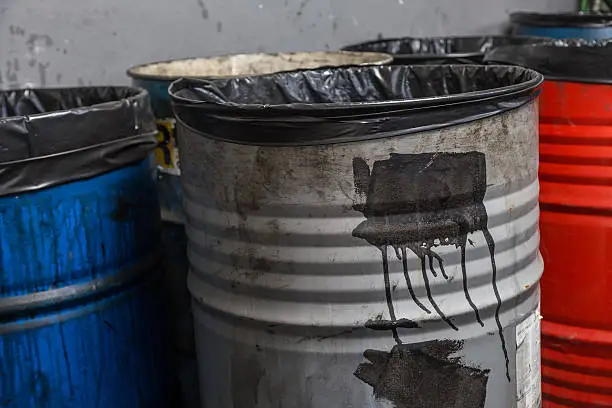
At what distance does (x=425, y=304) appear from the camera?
3.84 ft

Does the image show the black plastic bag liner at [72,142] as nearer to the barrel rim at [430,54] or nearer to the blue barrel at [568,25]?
the barrel rim at [430,54]

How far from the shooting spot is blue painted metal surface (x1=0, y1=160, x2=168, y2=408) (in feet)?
4.59

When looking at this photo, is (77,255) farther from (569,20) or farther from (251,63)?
(569,20)

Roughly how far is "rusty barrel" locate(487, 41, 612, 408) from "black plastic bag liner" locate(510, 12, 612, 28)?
3.67 feet

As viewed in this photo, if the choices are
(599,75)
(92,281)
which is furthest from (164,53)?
(599,75)

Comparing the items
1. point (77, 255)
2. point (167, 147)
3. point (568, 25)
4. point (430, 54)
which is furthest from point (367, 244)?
point (568, 25)

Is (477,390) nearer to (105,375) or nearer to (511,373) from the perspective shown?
(511,373)

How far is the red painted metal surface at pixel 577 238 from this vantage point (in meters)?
1.55

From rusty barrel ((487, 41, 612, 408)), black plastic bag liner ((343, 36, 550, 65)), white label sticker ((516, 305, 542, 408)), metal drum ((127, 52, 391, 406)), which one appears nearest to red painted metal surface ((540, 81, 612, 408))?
rusty barrel ((487, 41, 612, 408))

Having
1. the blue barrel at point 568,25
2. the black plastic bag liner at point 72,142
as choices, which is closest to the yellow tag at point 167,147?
the black plastic bag liner at point 72,142

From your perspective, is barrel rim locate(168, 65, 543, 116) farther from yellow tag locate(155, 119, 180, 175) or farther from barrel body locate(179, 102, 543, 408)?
yellow tag locate(155, 119, 180, 175)

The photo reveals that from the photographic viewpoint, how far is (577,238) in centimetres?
161

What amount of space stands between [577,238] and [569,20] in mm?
1374

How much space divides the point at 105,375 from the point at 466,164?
2.63 ft
